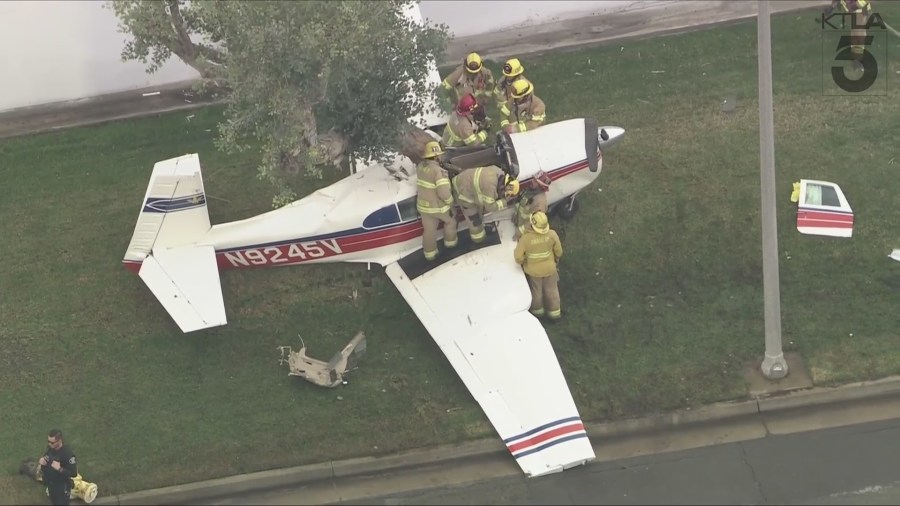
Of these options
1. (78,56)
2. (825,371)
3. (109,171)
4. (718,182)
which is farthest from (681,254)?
(78,56)

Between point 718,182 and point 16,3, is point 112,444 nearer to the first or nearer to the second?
point 718,182

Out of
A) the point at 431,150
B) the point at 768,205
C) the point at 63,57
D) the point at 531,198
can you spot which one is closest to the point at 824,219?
the point at 768,205

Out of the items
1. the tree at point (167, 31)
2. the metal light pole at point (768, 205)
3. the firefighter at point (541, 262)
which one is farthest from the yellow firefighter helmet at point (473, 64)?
the metal light pole at point (768, 205)

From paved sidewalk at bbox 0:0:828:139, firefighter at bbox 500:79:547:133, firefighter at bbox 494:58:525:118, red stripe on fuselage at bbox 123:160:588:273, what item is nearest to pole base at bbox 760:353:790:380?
red stripe on fuselage at bbox 123:160:588:273

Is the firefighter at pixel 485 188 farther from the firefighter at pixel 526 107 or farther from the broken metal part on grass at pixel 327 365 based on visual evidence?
the broken metal part on grass at pixel 327 365

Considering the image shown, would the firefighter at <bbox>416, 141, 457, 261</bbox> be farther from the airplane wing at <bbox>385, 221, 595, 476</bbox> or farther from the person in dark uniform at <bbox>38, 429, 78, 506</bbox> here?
the person in dark uniform at <bbox>38, 429, 78, 506</bbox>
